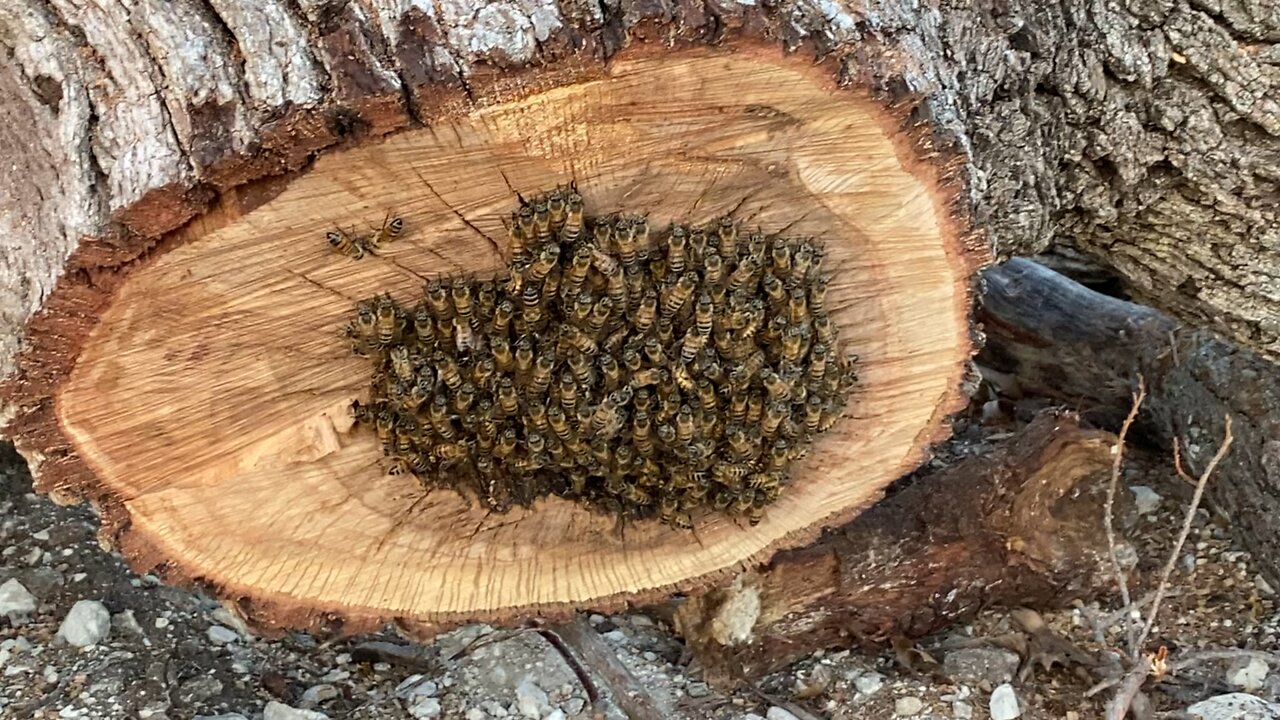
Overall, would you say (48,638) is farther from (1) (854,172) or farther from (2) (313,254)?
(1) (854,172)

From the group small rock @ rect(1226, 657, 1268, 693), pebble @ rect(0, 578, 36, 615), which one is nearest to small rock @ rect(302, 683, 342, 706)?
pebble @ rect(0, 578, 36, 615)

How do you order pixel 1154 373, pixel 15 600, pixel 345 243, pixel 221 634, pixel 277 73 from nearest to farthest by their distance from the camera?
pixel 277 73, pixel 345 243, pixel 15 600, pixel 221 634, pixel 1154 373

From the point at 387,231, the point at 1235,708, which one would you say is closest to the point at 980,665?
the point at 1235,708

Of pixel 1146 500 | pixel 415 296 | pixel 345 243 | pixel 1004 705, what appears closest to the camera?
pixel 345 243

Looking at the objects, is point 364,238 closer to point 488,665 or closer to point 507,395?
point 507,395

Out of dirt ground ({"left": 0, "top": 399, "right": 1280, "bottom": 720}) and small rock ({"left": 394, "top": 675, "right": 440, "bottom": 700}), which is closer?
dirt ground ({"left": 0, "top": 399, "right": 1280, "bottom": 720})

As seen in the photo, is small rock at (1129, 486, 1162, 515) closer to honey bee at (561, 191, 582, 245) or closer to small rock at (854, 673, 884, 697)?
small rock at (854, 673, 884, 697)
